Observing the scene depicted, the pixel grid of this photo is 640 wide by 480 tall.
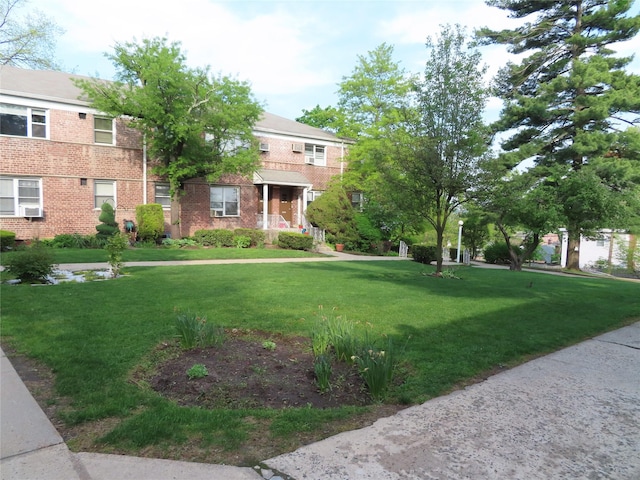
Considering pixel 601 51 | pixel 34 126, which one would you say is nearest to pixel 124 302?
pixel 34 126

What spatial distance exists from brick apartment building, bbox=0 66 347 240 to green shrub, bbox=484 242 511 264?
1294cm

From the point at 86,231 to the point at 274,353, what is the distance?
17407 mm

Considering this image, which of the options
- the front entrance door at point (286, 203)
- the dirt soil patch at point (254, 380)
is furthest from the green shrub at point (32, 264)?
the front entrance door at point (286, 203)

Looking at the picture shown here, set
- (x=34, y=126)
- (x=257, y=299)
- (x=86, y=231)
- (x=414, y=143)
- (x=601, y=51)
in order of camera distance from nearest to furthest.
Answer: (x=257, y=299), (x=414, y=143), (x=34, y=126), (x=86, y=231), (x=601, y=51)

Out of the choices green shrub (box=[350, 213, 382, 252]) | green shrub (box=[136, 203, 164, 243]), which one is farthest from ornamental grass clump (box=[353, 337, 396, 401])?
green shrub (box=[350, 213, 382, 252])

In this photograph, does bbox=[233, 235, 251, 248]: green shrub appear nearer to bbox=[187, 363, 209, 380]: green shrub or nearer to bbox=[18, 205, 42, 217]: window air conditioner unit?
bbox=[18, 205, 42, 217]: window air conditioner unit

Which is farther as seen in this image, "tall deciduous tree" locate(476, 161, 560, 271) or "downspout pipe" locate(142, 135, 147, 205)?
"downspout pipe" locate(142, 135, 147, 205)

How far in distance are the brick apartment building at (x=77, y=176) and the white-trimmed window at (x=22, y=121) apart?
3cm

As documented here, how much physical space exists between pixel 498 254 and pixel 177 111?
21.3 meters

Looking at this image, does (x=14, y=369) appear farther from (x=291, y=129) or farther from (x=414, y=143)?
(x=291, y=129)

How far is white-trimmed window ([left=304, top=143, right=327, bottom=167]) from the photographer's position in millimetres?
26234

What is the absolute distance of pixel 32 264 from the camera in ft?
27.5

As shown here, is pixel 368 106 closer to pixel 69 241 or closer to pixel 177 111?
pixel 177 111

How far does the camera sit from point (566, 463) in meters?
2.55
